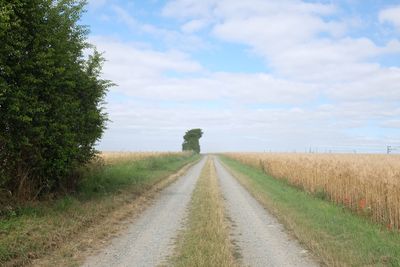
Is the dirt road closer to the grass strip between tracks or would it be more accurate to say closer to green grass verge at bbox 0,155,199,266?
the grass strip between tracks

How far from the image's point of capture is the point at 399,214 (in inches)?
491

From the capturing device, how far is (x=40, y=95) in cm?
1345

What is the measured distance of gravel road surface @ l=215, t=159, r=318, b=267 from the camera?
8.80m

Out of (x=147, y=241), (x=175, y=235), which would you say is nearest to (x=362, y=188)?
(x=175, y=235)

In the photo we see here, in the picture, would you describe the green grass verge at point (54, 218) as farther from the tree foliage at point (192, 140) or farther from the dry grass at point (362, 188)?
the tree foliage at point (192, 140)

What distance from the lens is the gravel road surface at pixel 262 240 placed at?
28.9 feet

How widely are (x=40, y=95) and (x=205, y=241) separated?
704 cm

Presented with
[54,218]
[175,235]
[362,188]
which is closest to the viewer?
[175,235]

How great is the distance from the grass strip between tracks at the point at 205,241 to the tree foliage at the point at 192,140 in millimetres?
121357

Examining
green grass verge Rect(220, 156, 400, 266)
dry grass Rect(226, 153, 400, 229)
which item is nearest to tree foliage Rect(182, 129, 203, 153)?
dry grass Rect(226, 153, 400, 229)

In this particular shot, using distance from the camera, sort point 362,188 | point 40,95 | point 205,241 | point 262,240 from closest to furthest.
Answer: point 205,241
point 262,240
point 40,95
point 362,188

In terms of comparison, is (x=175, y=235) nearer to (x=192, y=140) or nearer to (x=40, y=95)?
(x=40, y=95)

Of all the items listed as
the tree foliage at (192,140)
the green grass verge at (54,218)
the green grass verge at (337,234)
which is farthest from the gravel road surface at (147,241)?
the tree foliage at (192,140)

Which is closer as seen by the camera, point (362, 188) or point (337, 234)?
point (337, 234)
